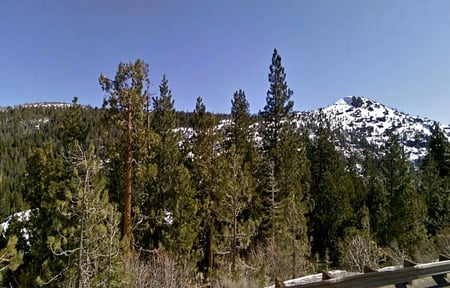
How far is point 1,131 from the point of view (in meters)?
135

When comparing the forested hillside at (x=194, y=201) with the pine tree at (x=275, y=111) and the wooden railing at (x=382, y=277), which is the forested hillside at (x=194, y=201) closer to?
the pine tree at (x=275, y=111)

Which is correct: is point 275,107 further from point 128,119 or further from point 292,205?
point 128,119

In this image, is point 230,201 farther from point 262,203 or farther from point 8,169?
point 8,169

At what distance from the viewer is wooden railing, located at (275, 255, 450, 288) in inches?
156

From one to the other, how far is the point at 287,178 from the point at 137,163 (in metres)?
15.2

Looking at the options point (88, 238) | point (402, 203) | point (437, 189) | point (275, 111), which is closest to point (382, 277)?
point (88, 238)

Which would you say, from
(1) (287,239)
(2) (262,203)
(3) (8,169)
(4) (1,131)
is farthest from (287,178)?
(4) (1,131)

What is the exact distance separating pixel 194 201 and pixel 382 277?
18430 mm

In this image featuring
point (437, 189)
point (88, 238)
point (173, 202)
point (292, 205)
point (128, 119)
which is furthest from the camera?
point (437, 189)

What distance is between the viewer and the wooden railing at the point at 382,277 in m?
3.97

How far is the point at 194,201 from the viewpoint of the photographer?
2241 centimetres

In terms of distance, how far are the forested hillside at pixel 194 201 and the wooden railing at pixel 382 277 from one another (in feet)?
13.5

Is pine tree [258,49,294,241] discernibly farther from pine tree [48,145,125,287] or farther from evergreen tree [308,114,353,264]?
pine tree [48,145,125,287]

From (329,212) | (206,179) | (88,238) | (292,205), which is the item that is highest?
(206,179)
